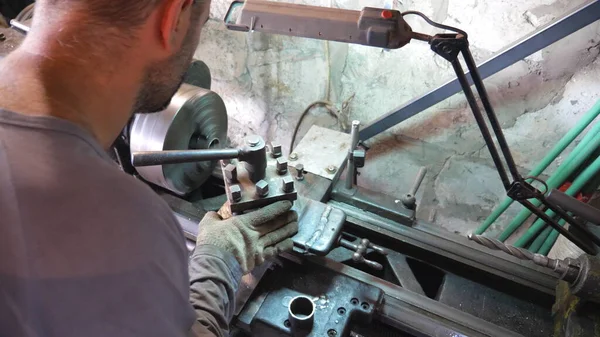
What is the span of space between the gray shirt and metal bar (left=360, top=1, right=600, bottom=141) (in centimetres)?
143

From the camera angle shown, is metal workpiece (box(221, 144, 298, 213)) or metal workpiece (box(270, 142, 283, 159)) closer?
metal workpiece (box(221, 144, 298, 213))

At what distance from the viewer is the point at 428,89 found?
6.68 feet

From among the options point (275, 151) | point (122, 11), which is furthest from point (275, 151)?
point (122, 11)

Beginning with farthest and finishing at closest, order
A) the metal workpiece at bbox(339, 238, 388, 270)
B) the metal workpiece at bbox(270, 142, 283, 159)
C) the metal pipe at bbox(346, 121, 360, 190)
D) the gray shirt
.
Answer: the metal pipe at bbox(346, 121, 360, 190) → the metal workpiece at bbox(270, 142, 283, 159) → the metal workpiece at bbox(339, 238, 388, 270) → the gray shirt

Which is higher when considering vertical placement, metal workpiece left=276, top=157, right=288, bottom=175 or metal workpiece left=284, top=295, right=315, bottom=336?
metal workpiece left=276, top=157, right=288, bottom=175

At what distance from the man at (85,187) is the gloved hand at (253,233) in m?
0.33

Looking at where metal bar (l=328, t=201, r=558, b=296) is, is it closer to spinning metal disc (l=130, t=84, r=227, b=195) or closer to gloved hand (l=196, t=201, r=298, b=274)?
gloved hand (l=196, t=201, r=298, b=274)

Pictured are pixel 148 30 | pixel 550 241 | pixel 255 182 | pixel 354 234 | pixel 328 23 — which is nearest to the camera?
pixel 148 30

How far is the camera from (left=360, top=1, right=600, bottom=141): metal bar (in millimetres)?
1516

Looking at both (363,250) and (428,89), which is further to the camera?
(428,89)

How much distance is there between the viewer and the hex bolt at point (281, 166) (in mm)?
1300

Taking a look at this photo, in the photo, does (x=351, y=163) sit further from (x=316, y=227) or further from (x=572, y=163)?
(x=572, y=163)

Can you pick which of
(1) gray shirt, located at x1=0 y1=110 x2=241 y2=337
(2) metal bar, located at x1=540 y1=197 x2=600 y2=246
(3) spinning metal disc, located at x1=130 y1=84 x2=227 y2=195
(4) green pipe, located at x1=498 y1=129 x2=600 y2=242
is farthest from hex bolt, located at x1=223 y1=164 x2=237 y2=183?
(4) green pipe, located at x1=498 y1=129 x2=600 y2=242

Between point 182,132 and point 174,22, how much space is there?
696mm
